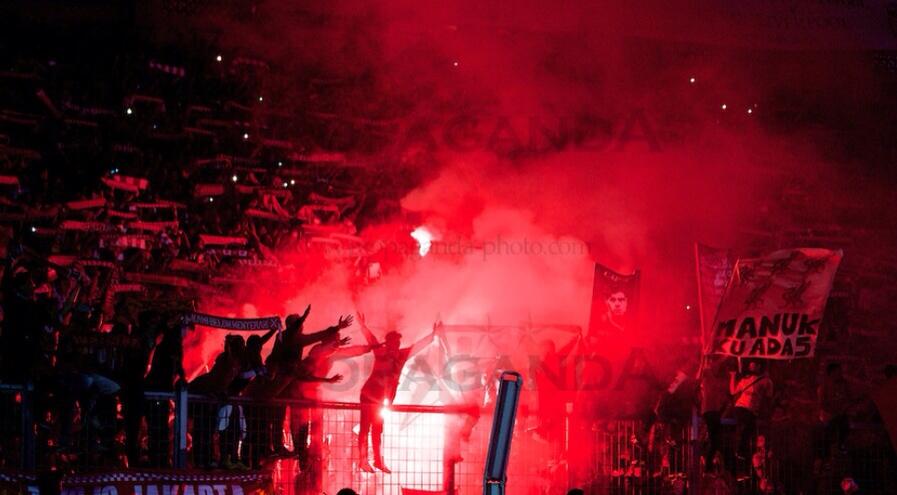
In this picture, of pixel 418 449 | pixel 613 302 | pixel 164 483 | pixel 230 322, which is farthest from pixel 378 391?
pixel 613 302

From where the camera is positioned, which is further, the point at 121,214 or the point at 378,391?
the point at 121,214

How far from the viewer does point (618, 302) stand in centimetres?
1244

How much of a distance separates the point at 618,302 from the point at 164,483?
264 inches

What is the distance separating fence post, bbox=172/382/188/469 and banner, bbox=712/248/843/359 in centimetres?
499

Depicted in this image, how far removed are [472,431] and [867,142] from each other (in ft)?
33.0

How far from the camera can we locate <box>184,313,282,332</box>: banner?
806cm

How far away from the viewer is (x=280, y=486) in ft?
28.9

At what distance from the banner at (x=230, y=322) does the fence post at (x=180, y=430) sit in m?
0.63

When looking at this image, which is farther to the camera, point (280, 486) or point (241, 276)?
point (241, 276)

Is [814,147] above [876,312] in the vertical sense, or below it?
above

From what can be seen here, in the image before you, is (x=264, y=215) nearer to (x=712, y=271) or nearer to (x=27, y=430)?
(x=712, y=271)

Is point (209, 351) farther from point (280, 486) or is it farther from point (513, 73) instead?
point (513, 73)

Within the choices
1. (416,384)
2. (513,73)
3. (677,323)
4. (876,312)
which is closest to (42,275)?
(416,384)

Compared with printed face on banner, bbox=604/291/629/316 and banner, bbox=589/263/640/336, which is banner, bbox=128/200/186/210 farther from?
printed face on banner, bbox=604/291/629/316
